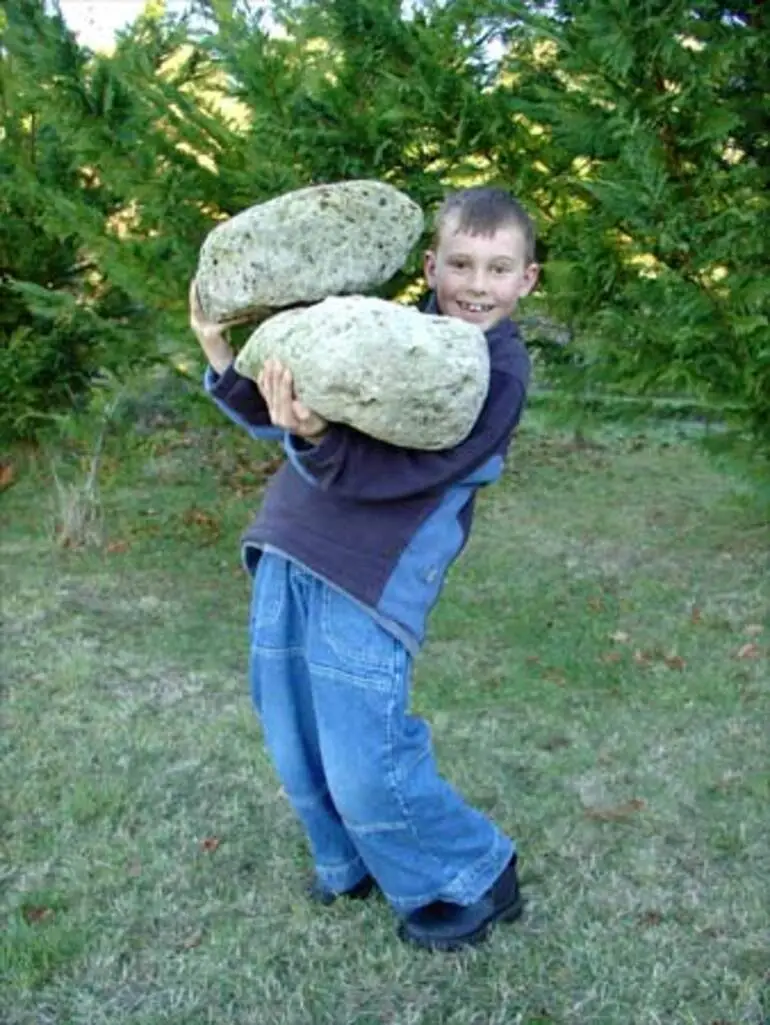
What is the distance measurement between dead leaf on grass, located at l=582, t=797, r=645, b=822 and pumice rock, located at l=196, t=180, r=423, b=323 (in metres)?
1.88

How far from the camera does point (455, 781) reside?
3.75 meters

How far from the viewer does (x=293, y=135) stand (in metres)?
5.00

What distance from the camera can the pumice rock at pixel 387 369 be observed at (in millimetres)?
2084

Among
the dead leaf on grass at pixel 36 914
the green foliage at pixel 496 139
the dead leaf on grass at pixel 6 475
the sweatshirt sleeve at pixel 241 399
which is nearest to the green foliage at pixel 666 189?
the green foliage at pixel 496 139

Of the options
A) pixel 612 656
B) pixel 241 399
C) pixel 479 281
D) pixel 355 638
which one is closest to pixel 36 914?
pixel 355 638

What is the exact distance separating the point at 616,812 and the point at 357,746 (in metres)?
1.37

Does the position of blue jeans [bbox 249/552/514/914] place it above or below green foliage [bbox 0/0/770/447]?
below

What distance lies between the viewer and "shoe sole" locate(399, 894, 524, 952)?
2.71 meters

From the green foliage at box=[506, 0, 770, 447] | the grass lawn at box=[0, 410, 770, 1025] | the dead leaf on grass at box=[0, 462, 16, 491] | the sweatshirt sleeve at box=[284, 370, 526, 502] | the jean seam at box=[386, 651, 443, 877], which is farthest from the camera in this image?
the dead leaf on grass at box=[0, 462, 16, 491]

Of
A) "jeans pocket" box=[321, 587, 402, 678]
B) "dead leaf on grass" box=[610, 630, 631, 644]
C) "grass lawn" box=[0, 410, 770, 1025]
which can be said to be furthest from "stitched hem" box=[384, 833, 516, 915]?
"dead leaf on grass" box=[610, 630, 631, 644]

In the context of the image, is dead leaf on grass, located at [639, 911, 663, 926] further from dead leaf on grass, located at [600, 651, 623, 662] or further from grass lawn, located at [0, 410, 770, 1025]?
dead leaf on grass, located at [600, 651, 623, 662]

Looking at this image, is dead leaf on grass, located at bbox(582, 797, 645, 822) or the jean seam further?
dead leaf on grass, located at bbox(582, 797, 645, 822)

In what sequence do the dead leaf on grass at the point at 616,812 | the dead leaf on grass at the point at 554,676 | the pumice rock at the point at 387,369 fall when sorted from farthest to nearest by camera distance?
the dead leaf on grass at the point at 554,676, the dead leaf on grass at the point at 616,812, the pumice rock at the point at 387,369

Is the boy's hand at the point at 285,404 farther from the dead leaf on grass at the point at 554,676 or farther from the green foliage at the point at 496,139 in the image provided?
the dead leaf on grass at the point at 554,676
